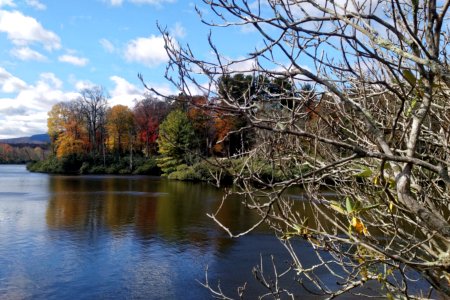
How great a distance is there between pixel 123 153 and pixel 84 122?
270 inches

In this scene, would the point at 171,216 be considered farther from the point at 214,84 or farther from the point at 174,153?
the point at 174,153

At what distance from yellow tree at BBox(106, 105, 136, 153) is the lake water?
111 feet

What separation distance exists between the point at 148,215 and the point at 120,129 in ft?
124

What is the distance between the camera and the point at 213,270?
1072 centimetres

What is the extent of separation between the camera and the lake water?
9297 millimetres

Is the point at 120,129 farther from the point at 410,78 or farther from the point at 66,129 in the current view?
the point at 410,78

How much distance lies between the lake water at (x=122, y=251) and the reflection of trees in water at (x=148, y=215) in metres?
0.03

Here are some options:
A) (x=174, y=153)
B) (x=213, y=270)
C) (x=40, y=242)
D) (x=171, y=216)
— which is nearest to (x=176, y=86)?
(x=213, y=270)

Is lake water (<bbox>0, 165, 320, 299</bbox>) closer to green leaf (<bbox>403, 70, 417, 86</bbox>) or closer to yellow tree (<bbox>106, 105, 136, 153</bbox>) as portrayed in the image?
green leaf (<bbox>403, 70, 417, 86</bbox>)

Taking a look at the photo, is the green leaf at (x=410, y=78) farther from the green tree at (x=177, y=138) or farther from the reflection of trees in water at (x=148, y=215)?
the green tree at (x=177, y=138)

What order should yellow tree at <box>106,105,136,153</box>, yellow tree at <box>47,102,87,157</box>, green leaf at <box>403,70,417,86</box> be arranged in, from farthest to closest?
yellow tree at <box>106,105,136,153</box>, yellow tree at <box>47,102,87,157</box>, green leaf at <box>403,70,417,86</box>

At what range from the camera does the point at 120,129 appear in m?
54.7

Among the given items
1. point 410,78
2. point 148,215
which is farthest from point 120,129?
point 410,78

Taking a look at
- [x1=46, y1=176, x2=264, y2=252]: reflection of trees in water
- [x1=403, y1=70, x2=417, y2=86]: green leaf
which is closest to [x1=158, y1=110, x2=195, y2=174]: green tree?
[x1=46, y1=176, x2=264, y2=252]: reflection of trees in water
